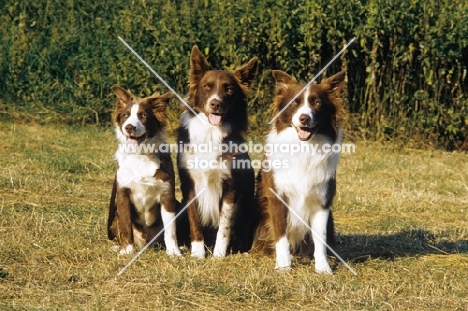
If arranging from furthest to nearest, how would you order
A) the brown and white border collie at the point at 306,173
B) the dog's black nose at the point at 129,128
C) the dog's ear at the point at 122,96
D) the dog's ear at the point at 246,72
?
the dog's ear at the point at 246,72, the dog's ear at the point at 122,96, the dog's black nose at the point at 129,128, the brown and white border collie at the point at 306,173

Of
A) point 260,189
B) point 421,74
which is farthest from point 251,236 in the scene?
point 421,74

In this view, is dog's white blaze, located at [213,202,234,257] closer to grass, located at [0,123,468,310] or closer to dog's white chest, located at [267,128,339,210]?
grass, located at [0,123,468,310]

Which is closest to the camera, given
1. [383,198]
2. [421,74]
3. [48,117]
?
[383,198]

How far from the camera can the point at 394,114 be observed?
12.5 m

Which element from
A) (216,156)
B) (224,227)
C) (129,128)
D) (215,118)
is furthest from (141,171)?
(224,227)

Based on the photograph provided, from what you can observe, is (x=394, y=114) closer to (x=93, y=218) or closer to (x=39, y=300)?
(x=93, y=218)

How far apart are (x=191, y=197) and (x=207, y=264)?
2.13ft

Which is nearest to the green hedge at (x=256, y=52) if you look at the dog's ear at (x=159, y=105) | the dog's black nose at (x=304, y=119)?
the dog's ear at (x=159, y=105)

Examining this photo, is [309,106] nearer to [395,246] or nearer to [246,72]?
[246,72]

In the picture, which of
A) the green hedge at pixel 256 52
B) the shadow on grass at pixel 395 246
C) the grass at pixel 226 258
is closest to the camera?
the grass at pixel 226 258

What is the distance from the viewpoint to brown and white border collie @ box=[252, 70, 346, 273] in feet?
21.3

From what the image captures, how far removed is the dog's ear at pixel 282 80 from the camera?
6.67 meters

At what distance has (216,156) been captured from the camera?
268 inches

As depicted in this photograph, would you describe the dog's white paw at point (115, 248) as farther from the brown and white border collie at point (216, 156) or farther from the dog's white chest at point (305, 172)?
the dog's white chest at point (305, 172)
